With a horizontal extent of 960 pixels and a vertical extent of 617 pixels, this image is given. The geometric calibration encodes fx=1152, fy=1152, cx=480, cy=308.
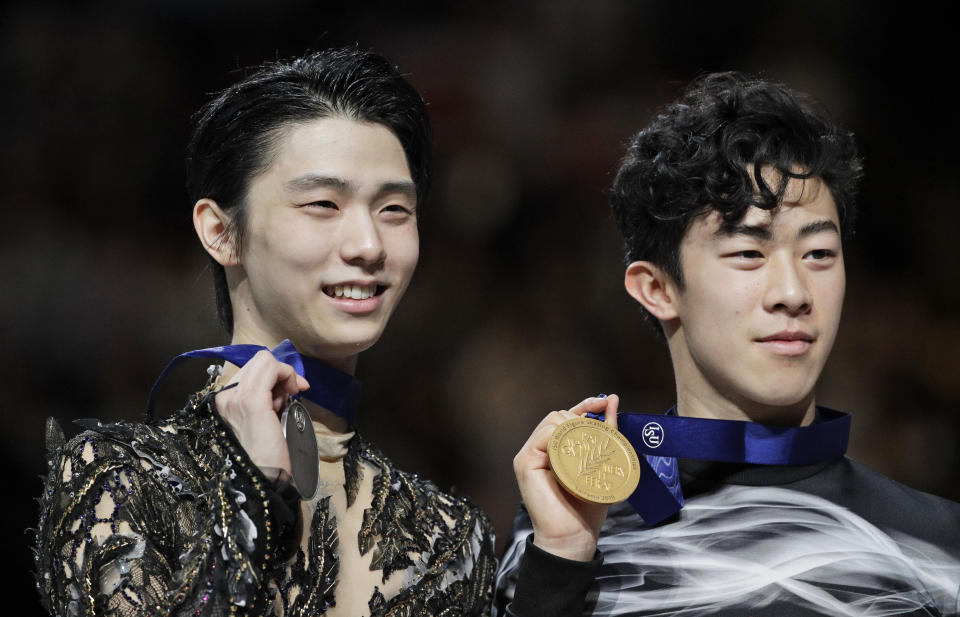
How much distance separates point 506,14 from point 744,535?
225 centimetres

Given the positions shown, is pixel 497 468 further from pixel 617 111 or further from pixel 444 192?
pixel 617 111

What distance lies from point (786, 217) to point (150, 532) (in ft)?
4.33

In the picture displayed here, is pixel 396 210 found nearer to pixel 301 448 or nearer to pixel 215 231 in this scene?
pixel 215 231

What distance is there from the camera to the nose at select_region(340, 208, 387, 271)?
2180mm

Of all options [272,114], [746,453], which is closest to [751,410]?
[746,453]

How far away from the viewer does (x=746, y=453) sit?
2.30 metres

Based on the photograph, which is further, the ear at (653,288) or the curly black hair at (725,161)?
the ear at (653,288)

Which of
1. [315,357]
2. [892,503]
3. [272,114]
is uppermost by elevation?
[272,114]

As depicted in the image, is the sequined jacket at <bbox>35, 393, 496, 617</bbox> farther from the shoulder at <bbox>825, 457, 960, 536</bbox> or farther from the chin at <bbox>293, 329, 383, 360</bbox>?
the shoulder at <bbox>825, 457, 960, 536</bbox>

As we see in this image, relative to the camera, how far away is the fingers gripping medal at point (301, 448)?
6.45 ft

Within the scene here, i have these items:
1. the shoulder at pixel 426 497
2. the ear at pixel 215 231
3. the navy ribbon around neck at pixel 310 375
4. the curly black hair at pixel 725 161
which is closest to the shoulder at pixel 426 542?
the shoulder at pixel 426 497

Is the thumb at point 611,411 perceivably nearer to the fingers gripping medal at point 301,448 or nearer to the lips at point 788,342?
the lips at point 788,342

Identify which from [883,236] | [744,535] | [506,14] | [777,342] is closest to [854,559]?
[744,535]

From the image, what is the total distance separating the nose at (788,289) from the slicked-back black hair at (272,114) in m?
0.79
